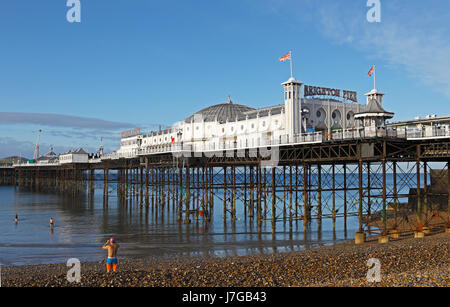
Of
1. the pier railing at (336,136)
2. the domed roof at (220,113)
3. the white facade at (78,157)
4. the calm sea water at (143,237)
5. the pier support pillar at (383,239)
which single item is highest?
the domed roof at (220,113)

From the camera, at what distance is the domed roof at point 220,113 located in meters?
53.3

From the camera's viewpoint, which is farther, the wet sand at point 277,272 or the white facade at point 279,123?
the white facade at point 279,123

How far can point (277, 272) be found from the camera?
18391 millimetres

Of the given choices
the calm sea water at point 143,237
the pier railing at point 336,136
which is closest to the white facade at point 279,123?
the pier railing at point 336,136

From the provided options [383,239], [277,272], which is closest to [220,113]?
[383,239]

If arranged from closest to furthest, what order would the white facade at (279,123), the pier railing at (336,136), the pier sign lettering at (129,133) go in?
the pier railing at (336,136) < the white facade at (279,123) < the pier sign lettering at (129,133)

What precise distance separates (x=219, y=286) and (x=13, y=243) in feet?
72.4

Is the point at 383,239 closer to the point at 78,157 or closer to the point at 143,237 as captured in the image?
the point at 143,237

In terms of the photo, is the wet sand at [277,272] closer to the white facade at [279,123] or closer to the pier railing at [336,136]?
the pier railing at [336,136]

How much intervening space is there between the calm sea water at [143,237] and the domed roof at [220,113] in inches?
497

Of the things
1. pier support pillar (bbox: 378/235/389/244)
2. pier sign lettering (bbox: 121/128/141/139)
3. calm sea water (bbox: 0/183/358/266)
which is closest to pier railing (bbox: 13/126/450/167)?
pier support pillar (bbox: 378/235/389/244)

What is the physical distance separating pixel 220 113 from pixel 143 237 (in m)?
24.5
